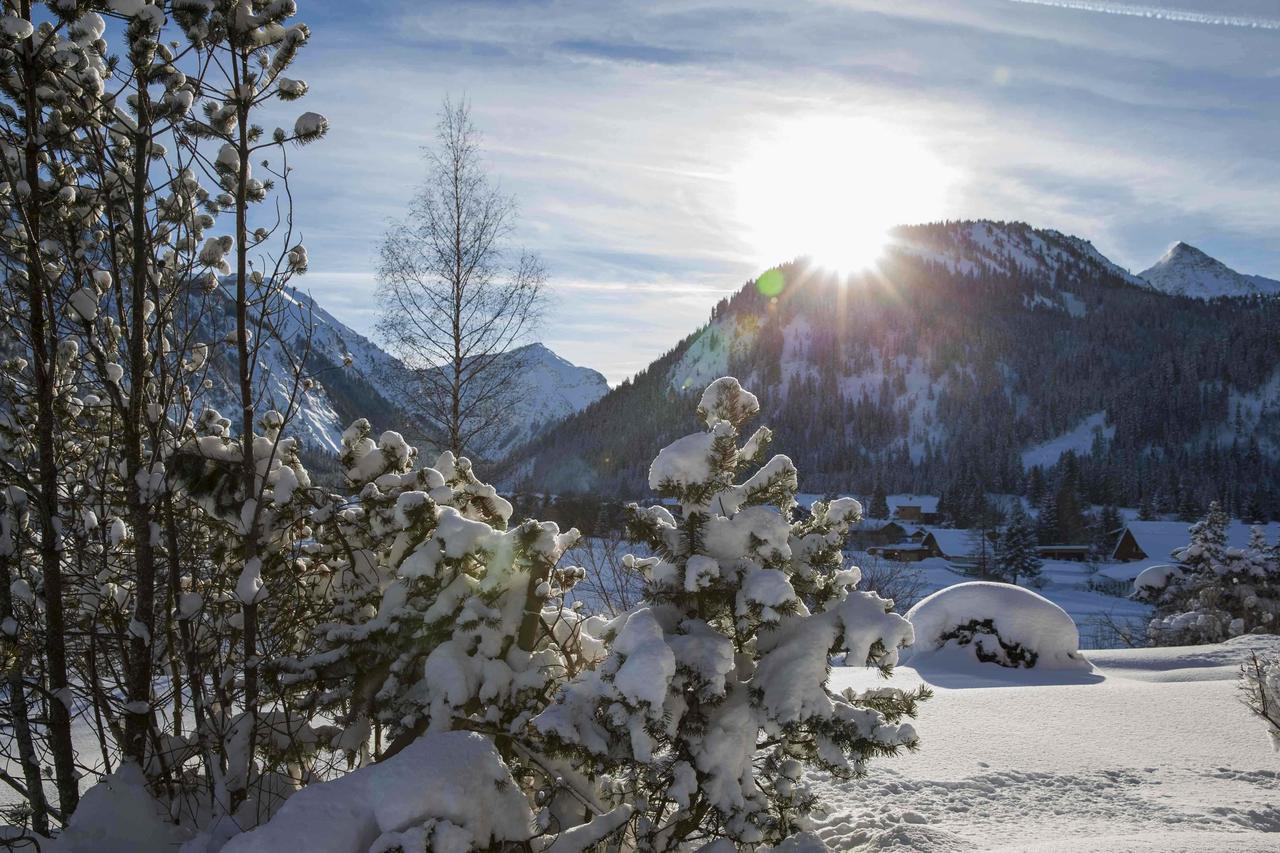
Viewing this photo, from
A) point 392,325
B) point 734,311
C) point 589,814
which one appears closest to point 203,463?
point 589,814

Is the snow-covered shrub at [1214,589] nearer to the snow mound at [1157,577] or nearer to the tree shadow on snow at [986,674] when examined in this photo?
the snow mound at [1157,577]

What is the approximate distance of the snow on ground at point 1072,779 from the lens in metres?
3.51

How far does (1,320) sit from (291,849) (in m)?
2.56

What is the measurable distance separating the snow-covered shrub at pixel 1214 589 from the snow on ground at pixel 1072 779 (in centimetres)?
968

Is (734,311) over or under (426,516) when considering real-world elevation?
over

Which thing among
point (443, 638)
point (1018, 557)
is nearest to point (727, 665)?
point (443, 638)

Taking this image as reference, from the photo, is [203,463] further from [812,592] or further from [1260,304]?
[1260,304]

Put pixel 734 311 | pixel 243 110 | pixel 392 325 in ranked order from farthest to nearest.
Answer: pixel 734 311
pixel 392 325
pixel 243 110

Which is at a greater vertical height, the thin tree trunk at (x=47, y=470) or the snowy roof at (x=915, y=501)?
the thin tree trunk at (x=47, y=470)

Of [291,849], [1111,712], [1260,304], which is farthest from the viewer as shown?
[1260,304]

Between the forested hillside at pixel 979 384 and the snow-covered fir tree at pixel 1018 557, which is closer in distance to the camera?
the snow-covered fir tree at pixel 1018 557

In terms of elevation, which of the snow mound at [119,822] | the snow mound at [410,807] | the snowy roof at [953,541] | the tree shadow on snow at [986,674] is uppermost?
the snow mound at [410,807]

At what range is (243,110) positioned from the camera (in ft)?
9.62

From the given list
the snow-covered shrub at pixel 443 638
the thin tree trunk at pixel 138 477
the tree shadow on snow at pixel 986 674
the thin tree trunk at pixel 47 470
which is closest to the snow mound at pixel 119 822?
the thin tree trunk at pixel 138 477
